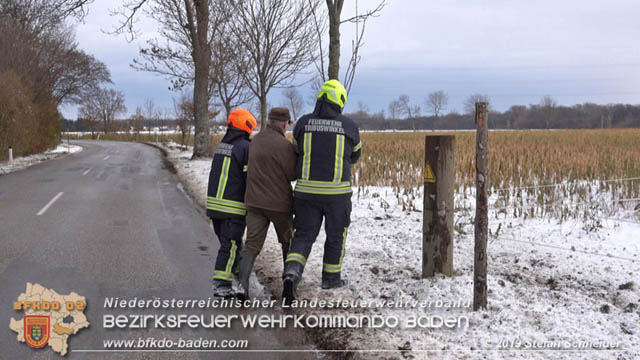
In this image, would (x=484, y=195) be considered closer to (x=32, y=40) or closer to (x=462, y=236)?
(x=462, y=236)

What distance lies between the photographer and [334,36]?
8.45 metres

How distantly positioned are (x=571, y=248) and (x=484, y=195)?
→ 7.78ft

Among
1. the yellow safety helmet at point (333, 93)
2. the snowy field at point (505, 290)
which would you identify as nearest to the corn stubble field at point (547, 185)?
the snowy field at point (505, 290)

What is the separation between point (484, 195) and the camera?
4000 mm

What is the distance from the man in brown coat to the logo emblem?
159 centimetres

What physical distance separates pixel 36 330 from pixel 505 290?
12.9ft

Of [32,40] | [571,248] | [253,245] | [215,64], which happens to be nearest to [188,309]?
[253,245]

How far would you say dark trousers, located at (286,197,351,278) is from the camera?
15.2 ft

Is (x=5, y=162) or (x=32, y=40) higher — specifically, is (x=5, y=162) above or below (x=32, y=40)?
below

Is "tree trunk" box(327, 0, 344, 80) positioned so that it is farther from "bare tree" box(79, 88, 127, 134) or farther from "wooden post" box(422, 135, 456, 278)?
"bare tree" box(79, 88, 127, 134)

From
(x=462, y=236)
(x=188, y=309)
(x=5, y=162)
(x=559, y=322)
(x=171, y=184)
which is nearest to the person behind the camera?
(x=559, y=322)

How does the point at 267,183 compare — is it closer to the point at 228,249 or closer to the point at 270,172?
the point at 270,172

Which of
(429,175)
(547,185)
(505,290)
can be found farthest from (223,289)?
(547,185)

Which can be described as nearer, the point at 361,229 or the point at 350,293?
the point at 350,293
